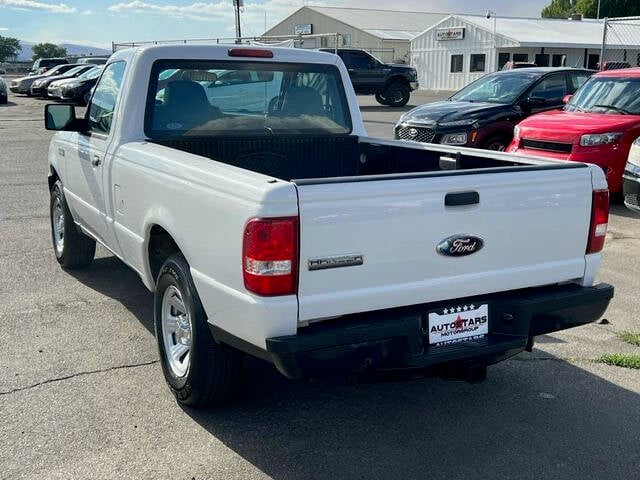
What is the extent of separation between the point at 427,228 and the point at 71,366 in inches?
100

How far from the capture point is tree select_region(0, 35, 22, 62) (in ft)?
313

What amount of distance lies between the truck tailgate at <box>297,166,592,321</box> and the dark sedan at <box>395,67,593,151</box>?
720 centimetres

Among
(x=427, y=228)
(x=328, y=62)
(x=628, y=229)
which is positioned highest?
(x=328, y=62)

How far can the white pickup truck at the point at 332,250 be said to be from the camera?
301 centimetres

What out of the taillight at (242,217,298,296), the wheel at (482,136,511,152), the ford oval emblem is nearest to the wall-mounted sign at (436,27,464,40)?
the wheel at (482,136,511,152)

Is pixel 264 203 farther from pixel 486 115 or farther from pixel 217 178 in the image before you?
pixel 486 115

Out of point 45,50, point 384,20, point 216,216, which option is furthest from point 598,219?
point 45,50

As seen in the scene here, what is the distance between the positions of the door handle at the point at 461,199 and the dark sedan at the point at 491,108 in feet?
24.6

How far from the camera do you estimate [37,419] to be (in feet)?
12.4

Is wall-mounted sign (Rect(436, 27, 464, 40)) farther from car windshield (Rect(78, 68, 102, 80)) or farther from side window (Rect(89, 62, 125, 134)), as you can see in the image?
side window (Rect(89, 62, 125, 134))

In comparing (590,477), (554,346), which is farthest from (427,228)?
(554,346)

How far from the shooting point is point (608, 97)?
32.0ft

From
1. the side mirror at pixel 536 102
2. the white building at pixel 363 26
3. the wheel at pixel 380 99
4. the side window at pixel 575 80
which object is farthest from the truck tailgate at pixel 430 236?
the white building at pixel 363 26

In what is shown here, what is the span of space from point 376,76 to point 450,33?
1523 centimetres
